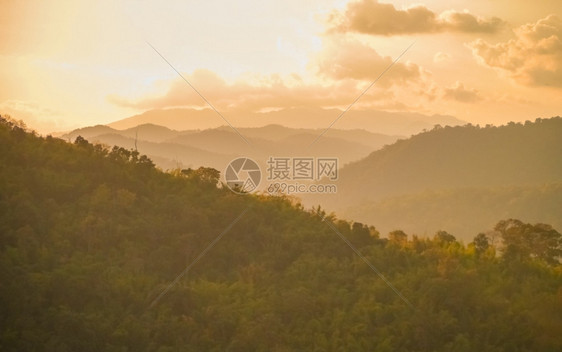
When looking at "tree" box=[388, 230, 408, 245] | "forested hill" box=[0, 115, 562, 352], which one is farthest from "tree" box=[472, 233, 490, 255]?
"tree" box=[388, 230, 408, 245]

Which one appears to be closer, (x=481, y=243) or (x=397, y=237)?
(x=481, y=243)

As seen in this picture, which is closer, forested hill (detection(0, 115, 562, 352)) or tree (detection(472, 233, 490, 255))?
forested hill (detection(0, 115, 562, 352))

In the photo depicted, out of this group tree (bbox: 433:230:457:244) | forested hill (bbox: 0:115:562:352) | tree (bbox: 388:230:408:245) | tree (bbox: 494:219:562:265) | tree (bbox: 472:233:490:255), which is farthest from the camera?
tree (bbox: 433:230:457:244)

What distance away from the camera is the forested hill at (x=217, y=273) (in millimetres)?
28359

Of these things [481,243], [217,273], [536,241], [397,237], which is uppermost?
[536,241]

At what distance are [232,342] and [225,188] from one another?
15954mm

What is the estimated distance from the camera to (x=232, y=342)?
93.1 ft

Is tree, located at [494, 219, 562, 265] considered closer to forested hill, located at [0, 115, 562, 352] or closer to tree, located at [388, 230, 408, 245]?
forested hill, located at [0, 115, 562, 352]

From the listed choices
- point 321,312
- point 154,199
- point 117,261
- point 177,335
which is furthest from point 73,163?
point 321,312

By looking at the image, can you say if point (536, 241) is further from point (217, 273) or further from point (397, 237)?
point (217, 273)

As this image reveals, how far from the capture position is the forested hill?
93.0 ft

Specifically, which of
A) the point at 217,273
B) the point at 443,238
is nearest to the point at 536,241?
the point at 443,238

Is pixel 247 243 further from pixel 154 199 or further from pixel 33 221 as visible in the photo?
pixel 33 221

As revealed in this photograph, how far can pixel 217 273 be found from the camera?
115 feet
